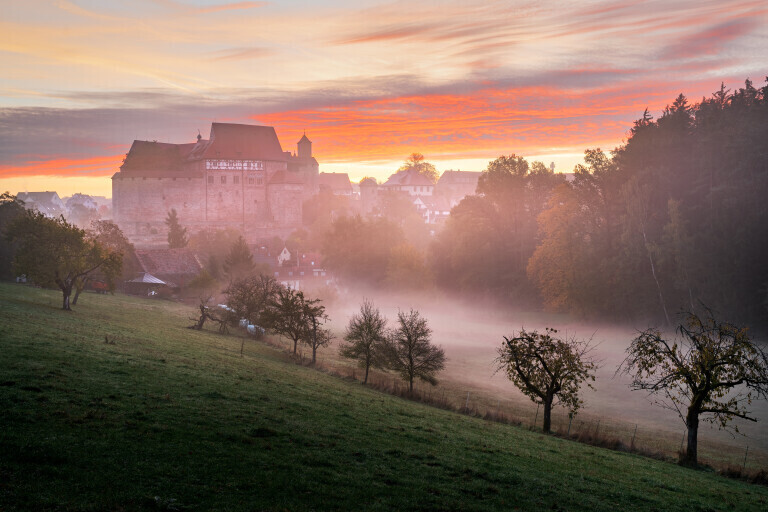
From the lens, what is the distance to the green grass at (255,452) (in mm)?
11148

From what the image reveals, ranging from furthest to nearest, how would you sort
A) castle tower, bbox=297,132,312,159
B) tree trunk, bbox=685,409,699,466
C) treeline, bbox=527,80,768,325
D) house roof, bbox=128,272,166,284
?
castle tower, bbox=297,132,312,159 → house roof, bbox=128,272,166,284 → treeline, bbox=527,80,768,325 → tree trunk, bbox=685,409,699,466

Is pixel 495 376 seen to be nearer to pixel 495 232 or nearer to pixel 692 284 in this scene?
pixel 692 284

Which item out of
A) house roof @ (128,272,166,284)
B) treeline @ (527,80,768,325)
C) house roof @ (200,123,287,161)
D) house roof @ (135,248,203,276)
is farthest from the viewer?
house roof @ (200,123,287,161)

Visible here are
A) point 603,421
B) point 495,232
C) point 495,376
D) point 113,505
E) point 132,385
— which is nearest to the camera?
point 113,505

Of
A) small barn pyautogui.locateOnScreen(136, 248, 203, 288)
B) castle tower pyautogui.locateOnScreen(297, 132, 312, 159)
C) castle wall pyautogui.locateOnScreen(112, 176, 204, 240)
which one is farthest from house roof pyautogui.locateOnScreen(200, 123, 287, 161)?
small barn pyautogui.locateOnScreen(136, 248, 203, 288)

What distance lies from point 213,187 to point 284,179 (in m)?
14.1

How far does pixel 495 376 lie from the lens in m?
41.2

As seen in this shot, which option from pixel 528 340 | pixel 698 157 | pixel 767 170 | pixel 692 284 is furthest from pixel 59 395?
pixel 698 157

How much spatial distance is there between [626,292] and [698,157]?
1582 centimetres

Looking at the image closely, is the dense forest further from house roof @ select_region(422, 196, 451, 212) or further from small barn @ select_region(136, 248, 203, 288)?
house roof @ select_region(422, 196, 451, 212)

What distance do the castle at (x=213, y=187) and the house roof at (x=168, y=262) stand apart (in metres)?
43.8

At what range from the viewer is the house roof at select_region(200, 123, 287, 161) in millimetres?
117500

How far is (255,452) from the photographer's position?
1360 cm

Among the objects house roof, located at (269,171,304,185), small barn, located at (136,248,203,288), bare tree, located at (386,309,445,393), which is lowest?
bare tree, located at (386,309,445,393)
